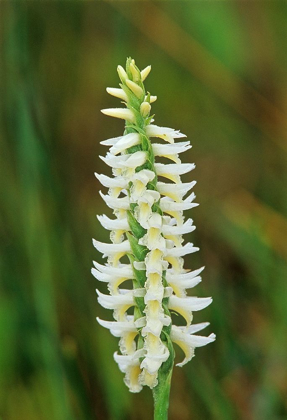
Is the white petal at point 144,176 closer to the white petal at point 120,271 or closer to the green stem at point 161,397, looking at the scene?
the white petal at point 120,271

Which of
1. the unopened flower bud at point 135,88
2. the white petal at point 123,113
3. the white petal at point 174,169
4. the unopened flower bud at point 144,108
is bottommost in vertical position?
the white petal at point 174,169

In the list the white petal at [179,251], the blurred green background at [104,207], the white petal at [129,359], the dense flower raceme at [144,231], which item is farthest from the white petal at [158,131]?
the blurred green background at [104,207]

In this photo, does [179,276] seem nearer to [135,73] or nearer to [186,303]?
[186,303]

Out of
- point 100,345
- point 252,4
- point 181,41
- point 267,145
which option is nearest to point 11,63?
point 100,345

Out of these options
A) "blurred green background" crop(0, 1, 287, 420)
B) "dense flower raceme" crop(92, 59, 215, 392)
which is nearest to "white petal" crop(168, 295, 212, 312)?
"dense flower raceme" crop(92, 59, 215, 392)

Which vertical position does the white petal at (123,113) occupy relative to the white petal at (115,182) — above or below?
above

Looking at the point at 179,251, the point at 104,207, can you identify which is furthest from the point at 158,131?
the point at 104,207

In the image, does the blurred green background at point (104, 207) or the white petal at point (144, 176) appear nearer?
the white petal at point (144, 176)
